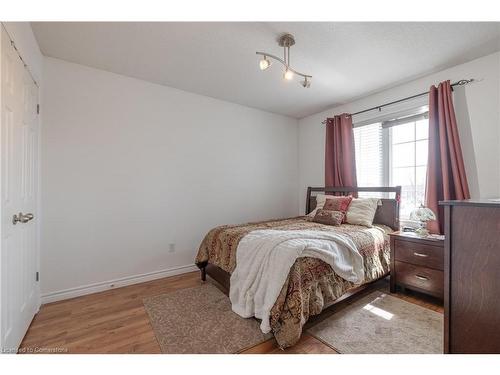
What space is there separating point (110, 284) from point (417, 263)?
3.27 metres

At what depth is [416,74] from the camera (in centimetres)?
268

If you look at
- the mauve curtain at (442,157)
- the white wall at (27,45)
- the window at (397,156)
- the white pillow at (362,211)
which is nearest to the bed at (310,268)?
the white pillow at (362,211)

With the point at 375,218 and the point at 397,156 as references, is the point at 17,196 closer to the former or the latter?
the point at 375,218

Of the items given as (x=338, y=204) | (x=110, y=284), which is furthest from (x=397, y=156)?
(x=110, y=284)

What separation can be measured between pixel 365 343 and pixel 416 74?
2838 mm

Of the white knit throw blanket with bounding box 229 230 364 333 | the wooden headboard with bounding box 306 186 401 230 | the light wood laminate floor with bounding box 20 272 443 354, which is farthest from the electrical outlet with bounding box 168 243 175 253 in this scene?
the wooden headboard with bounding box 306 186 401 230

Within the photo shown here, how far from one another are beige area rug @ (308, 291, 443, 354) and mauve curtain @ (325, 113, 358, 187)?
1.79 metres

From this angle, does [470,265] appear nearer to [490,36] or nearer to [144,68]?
[490,36]

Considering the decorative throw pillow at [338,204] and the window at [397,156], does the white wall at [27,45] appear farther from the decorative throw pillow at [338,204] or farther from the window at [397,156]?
the window at [397,156]

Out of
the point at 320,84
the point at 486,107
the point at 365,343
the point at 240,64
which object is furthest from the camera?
the point at 320,84

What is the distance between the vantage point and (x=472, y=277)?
41.6 inches

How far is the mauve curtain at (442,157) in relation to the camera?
7.88 feet

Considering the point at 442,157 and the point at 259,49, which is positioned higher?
the point at 259,49
